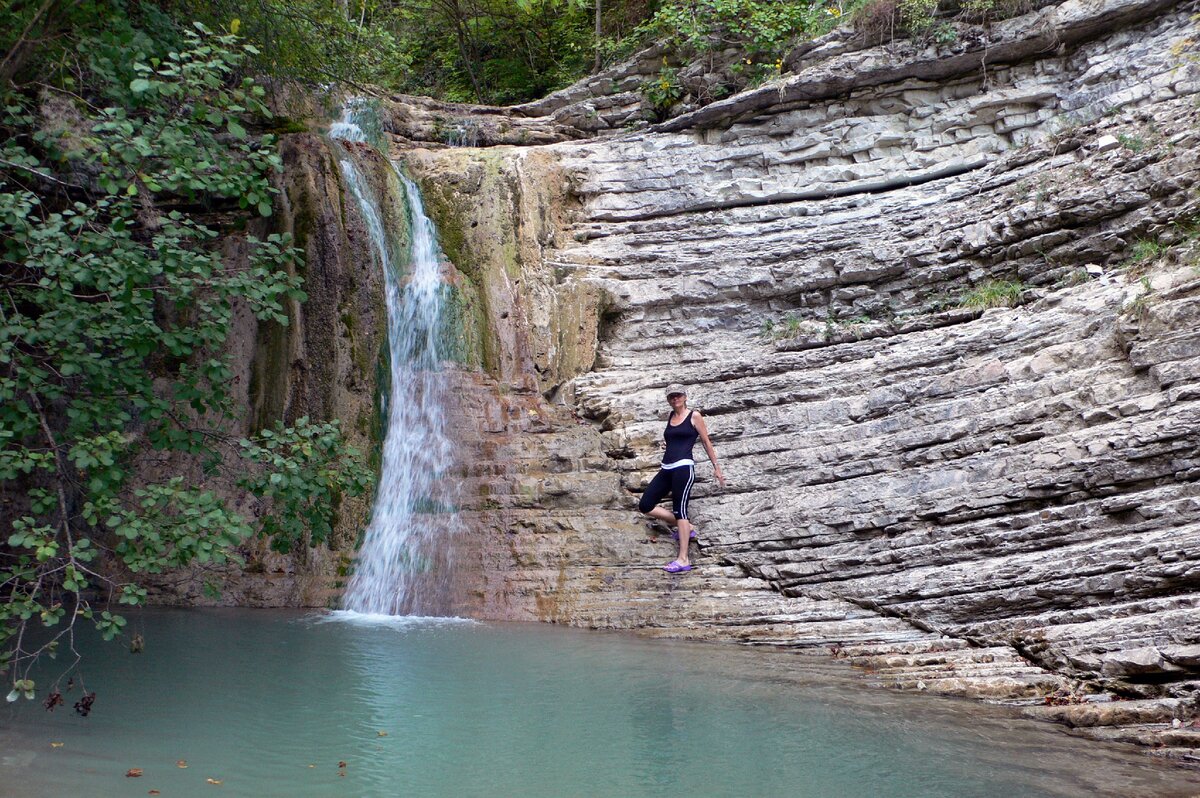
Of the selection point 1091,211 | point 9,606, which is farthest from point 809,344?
point 9,606

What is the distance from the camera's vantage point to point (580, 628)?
8844 millimetres

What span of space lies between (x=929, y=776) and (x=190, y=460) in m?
8.40

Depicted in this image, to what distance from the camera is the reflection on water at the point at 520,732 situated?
4.74 m

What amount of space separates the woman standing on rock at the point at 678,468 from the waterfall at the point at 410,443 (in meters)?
2.25

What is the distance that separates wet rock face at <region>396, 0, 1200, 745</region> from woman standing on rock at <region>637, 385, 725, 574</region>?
0.98 ft

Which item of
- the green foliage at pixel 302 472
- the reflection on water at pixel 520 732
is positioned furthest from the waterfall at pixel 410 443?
the green foliage at pixel 302 472

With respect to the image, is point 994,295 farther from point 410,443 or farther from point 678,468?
point 410,443

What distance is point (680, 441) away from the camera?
9.35 m

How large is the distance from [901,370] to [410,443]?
5409mm

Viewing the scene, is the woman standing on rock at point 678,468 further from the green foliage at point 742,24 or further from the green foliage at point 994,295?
the green foliage at point 742,24

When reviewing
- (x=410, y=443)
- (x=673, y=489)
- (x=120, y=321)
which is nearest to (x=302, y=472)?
(x=120, y=321)

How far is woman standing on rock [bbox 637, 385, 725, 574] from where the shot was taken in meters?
9.23

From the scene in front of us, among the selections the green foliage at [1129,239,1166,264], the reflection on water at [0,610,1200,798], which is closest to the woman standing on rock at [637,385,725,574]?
the reflection on water at [0,610,1200,798]

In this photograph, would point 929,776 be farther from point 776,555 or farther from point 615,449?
point 615,449
